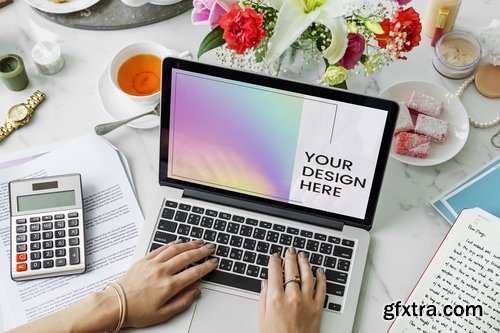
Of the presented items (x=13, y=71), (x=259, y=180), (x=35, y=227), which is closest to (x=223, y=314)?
(x=259, y=180)

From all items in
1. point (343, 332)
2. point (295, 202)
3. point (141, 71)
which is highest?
point (141, 71)

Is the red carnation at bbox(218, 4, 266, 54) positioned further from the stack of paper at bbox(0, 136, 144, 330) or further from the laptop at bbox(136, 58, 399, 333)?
the stack of paper at bbox(0, 136, 144, 330)

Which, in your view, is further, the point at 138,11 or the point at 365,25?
the point at 138,11

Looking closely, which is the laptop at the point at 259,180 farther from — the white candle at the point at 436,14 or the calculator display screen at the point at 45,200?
the white candle at the point at 436,14

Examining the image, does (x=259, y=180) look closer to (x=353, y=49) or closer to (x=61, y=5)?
(x=353, y=49)

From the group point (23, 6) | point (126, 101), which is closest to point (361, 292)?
point (126, 101)

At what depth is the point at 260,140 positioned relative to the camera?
3.18 feet

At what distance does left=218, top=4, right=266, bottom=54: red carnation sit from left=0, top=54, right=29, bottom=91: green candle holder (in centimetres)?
42

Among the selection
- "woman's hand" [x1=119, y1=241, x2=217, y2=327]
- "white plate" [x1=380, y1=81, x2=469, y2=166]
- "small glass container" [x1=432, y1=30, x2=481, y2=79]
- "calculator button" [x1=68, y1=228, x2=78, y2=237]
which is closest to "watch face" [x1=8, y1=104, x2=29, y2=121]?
"calculator button" [x1=68, y1=228, x2=78, y2=237]

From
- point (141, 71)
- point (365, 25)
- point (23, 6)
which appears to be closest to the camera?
point (365, 25)

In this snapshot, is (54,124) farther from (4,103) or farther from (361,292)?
(361,292)

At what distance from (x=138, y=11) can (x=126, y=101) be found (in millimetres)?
179

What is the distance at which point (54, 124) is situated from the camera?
112 centimetres

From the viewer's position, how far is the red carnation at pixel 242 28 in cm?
85
